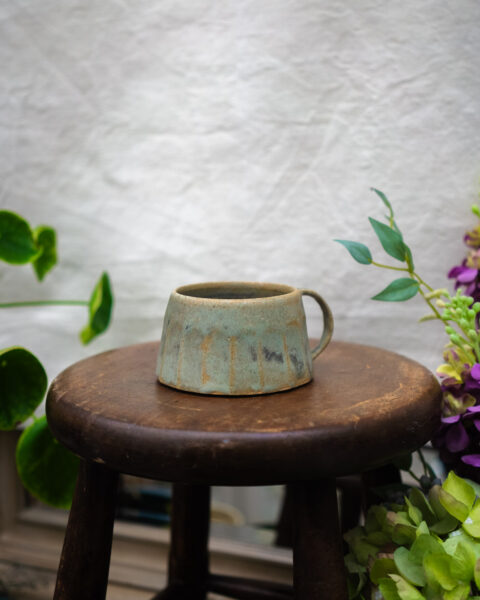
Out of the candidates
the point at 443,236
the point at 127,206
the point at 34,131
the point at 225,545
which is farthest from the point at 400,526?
the point at 34,131

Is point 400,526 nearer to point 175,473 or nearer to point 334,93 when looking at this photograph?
Answer: point 175,473

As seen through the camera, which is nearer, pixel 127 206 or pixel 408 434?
pixel 408 434

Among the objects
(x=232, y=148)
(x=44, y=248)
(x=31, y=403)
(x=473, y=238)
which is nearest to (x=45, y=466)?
(x=31, y=403)

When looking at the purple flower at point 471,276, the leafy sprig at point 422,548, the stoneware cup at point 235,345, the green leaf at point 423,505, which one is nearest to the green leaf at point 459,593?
the leafy sprig at point 422,548

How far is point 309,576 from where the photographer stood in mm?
484

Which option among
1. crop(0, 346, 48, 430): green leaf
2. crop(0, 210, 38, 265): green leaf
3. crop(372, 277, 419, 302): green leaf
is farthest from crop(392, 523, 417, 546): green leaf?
crop(0, 210, 38, 265): green leaf

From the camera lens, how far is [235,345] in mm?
527

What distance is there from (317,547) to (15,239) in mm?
603

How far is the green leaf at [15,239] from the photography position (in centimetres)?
80

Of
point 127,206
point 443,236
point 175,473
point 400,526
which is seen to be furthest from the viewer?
point 127,206

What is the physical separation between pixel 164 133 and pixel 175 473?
25.9 inches

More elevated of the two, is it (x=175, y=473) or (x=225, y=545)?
(x=175, y=473)

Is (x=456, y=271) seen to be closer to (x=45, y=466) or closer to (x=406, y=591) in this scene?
(x=406, y=591)

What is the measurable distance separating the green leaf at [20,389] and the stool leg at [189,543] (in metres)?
0.25
